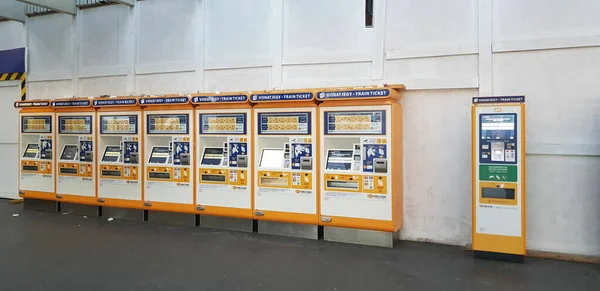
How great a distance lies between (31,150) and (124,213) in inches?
99.4

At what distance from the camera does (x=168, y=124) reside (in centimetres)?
623

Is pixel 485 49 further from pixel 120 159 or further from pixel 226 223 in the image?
pixel 120 159

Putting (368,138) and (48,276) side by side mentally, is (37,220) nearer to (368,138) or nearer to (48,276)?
(48,276)

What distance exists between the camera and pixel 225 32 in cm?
665

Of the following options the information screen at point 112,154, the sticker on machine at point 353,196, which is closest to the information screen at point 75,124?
the information screen at point 112,154

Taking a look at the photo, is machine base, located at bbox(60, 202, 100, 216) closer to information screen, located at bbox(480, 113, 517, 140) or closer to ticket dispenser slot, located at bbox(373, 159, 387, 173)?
ticket dispenser slot, located at bbox(373, 159, 387, 173)

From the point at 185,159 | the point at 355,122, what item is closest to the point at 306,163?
the point at 355,122

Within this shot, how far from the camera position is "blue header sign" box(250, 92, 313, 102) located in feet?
17.3

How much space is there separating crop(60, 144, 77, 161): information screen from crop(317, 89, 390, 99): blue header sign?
15.9 ft

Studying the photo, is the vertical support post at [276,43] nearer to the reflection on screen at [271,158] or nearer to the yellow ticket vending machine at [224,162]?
the yellow ticket vending machine at [224,162]

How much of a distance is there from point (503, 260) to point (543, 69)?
7.84 ft

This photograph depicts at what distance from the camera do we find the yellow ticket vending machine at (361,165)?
16.4 ft

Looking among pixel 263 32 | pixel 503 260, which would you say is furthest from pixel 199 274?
pixel 263 32

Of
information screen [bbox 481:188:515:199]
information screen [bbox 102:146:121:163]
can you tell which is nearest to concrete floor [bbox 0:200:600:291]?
information screen [bbox 481:188:515:199]
